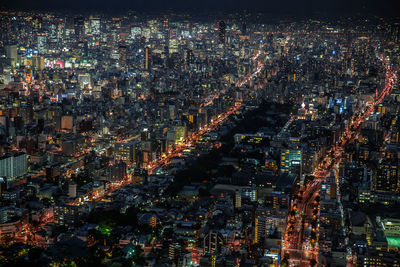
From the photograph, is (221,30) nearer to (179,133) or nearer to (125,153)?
(179,133)

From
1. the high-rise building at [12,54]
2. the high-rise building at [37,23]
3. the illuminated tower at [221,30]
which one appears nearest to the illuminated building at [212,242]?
the high-rise building at [12,54]

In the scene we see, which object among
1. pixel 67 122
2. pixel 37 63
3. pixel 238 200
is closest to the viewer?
pixel 238 200

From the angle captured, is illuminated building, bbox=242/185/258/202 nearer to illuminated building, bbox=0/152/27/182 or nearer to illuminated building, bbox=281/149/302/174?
illuminated building, bbox=281/149/302/174

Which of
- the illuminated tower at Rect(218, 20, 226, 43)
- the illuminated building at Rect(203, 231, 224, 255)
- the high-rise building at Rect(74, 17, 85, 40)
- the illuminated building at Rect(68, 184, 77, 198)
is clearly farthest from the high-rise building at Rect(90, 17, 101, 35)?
the illuminated building at Rect(203, 231, 224, 255)

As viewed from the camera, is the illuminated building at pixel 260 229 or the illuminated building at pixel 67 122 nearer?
the illuminated building at pixel 260 229

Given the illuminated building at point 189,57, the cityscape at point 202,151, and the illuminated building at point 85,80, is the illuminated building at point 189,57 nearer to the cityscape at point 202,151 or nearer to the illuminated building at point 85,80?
the cityscape at point 202,151

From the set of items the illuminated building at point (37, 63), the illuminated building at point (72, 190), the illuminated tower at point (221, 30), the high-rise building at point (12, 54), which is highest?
the illuminated tower at point (221, 30)

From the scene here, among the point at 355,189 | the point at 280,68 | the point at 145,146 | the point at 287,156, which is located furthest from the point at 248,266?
the point at 280,68

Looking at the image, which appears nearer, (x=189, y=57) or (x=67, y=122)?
(x=67, y=122)

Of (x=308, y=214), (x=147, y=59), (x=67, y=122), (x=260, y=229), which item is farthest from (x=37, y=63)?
(x=260, y=229)
